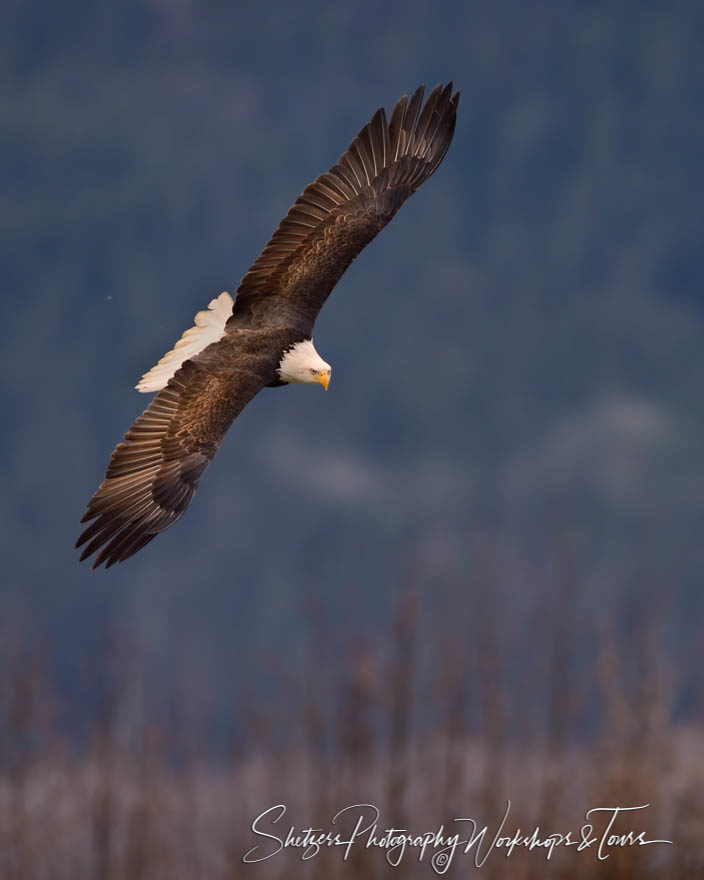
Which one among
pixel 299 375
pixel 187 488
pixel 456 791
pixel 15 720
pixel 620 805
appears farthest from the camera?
pixel 15 720

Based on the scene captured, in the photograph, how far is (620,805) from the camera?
699 inches

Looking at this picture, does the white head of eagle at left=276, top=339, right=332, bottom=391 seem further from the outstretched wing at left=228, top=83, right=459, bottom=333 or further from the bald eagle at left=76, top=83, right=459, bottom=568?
the outstretched wing at left=228, top=83, right=459, bottom=333

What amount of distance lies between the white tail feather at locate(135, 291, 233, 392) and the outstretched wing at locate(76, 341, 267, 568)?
1.58 ft

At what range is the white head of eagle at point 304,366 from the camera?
1171 cm

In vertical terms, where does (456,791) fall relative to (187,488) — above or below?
below

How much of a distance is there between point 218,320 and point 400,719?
9116mm

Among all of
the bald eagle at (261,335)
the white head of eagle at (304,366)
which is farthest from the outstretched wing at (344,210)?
the white head of eagle at (304,366)

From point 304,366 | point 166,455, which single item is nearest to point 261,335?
point 304,366

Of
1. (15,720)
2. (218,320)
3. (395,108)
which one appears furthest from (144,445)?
(15,720)

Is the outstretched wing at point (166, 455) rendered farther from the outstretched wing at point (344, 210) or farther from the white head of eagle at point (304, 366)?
the outstretched wing at point (344, 210)

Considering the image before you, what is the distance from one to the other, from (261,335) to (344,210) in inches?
69.0

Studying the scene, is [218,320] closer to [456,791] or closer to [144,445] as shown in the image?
[144,445]

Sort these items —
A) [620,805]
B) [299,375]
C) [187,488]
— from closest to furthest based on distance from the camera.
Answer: [187,488]
[299,375]
[620,805]

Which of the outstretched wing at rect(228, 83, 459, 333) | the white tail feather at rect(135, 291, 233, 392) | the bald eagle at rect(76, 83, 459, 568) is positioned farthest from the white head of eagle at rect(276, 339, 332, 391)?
the white tail feather at rect(135, 291, 233, 392)
